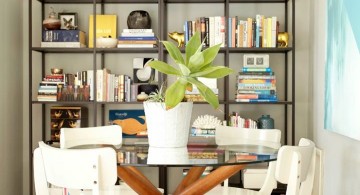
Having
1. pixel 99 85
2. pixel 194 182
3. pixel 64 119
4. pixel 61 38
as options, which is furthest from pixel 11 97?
pixel 194 182

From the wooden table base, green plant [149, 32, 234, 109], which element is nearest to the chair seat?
the wooden table base

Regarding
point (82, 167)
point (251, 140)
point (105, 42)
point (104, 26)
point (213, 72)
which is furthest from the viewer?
point (104, 26)

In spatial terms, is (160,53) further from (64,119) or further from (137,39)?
(64,119)

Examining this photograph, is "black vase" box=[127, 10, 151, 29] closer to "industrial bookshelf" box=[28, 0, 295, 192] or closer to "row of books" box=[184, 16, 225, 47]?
"industrial bookshelf" box=[28, 0, 295, 192]

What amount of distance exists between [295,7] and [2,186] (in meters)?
3.02

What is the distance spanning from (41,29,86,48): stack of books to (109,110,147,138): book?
725mm

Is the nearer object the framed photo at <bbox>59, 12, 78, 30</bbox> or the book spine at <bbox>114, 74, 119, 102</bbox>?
the book spine at <bbox>114, 74, 119, 102</bbox>

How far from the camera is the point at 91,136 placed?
337 centimetres

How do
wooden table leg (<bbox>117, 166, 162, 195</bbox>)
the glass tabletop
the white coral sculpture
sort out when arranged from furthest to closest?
the white coral sculpture → wooden table leg (<bbox>117, 166, 162, 195</bbox>) → the glass tabletop

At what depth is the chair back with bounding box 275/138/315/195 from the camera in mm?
2146

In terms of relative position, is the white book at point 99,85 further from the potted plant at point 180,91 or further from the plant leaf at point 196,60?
the plant leaf at point 196,60

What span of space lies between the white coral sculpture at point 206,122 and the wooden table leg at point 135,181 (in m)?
1.76

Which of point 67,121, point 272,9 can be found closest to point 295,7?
point 272,9

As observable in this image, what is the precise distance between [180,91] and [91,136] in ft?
3.22
